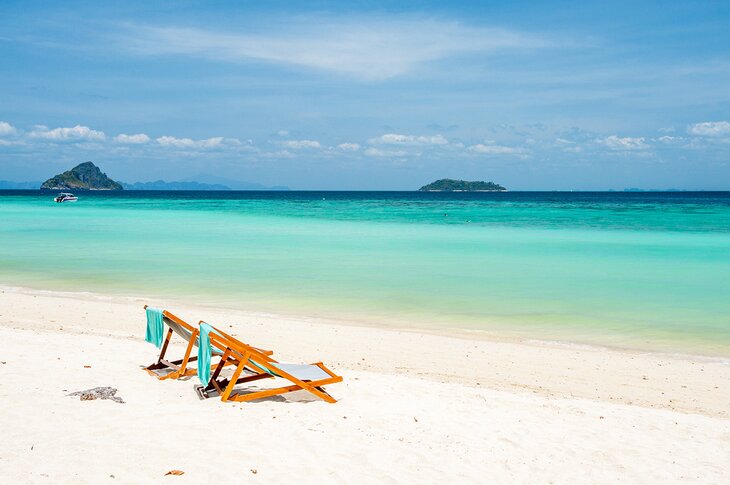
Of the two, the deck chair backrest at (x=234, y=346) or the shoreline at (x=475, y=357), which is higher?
the deck chair backrest at (x=234, y=346)

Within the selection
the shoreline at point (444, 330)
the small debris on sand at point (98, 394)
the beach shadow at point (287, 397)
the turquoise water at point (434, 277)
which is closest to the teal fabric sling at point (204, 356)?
the beach shadow at point (287, 397)

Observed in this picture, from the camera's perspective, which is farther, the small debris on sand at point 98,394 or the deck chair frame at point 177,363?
the deck chair frame at point 177,363

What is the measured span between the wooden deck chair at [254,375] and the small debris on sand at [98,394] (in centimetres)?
82

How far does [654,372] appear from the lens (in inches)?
346

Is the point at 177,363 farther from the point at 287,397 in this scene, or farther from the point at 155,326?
the point at 287,397

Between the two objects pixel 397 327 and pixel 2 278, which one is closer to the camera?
pixel 397 327

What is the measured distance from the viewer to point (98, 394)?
6.50m

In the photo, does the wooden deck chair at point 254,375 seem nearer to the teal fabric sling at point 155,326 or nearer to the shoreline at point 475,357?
the teal fabric sling at point 155,326

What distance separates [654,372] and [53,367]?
7.55 metres

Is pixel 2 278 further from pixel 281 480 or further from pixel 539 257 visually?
pixel 539 257

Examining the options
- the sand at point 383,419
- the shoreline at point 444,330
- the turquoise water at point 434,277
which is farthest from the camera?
the turquoise water at point 434,277

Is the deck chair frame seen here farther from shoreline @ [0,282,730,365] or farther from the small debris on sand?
shoreline @ [0,282,730,365]

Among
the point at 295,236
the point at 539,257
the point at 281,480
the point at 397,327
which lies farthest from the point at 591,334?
the point at 295,236

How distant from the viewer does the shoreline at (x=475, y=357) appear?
312 inches
